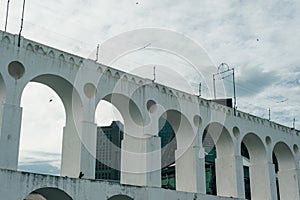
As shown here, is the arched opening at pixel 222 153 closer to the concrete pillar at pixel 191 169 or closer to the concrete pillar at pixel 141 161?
the concrete pillar at pixel 191 169

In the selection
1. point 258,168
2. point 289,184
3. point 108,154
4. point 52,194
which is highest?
point 108,154

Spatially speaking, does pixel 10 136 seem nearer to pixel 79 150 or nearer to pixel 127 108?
pixel 79 150

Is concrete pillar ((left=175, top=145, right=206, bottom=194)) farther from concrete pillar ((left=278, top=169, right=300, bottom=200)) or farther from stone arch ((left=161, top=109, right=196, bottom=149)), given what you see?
concrete pillar ((left=278, top=169, right=300, bottom=200))

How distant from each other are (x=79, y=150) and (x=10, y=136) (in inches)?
144

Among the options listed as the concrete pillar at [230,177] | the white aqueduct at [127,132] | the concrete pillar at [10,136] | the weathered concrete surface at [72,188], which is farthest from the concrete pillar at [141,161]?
the concrete pillar at [10,136]

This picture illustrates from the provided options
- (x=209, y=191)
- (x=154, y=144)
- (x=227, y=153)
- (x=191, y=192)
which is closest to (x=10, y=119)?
(x=154, y=144)

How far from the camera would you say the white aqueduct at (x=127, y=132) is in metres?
18.0

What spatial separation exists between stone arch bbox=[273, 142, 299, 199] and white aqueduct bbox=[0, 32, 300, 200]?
1.93m

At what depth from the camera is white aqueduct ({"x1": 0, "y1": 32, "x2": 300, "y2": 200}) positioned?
18016 mm

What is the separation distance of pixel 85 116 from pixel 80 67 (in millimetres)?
2399

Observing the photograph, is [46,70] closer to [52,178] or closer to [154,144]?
[52,178]

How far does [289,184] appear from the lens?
3391 centimetres

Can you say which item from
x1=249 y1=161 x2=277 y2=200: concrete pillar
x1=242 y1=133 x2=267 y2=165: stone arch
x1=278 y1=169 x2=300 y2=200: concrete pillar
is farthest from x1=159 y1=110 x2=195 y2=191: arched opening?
x1=278 y1=169 x2=300 y2=200: concrete pillar

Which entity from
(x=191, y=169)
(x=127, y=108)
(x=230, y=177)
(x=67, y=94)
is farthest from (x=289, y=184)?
(x=67, y=94)
